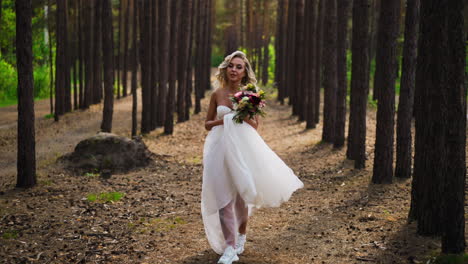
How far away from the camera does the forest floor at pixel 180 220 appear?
6293 mm

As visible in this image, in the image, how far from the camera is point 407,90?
374 inches

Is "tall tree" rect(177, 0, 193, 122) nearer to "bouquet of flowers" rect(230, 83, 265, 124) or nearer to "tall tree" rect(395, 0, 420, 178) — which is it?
"tall tree" rect(395, 0, 420, 178)

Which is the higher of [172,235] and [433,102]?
[433,102]

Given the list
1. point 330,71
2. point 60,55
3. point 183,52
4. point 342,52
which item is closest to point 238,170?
point 342,52

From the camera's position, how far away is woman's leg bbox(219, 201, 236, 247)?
5633 millimetres

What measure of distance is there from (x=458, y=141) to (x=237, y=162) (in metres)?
2.41

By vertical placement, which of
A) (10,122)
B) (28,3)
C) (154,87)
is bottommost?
(10,122)

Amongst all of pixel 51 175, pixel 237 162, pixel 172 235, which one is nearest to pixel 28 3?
pixel 51 175

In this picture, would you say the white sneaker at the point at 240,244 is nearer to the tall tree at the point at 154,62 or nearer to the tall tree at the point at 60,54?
the tall tree at the point at 154,62

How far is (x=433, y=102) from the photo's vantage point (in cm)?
564

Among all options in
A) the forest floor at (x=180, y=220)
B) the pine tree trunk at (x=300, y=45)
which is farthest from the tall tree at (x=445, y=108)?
the pine tree trunk at (x=300, y=45)

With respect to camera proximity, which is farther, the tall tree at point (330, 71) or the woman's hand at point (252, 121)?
the tall tree at point (330, 71)

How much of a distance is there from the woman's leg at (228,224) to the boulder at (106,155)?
6563mm

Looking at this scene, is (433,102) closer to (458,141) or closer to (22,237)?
(458,141)
